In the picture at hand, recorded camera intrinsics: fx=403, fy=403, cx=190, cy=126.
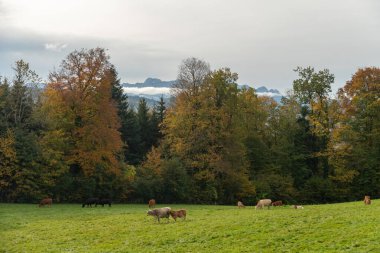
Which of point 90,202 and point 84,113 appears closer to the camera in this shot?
point 90,202

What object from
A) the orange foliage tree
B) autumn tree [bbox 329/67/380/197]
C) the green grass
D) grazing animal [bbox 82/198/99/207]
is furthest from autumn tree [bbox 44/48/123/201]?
autumn tree [bbox 329/67/380/197]

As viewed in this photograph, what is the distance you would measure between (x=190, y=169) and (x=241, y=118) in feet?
36.4

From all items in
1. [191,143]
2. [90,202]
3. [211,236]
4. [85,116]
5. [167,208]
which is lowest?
[90,202]

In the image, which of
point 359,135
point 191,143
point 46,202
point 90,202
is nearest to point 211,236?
point 90,202

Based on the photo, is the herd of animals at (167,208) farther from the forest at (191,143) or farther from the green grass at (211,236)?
the forest at (191,143)

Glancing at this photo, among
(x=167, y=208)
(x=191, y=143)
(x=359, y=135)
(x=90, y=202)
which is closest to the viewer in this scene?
(x=167, y=208)

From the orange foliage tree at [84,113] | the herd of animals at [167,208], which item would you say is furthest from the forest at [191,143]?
the herd of animals at [167,208]

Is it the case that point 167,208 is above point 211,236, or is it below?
above

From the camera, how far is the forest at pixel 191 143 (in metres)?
52.8

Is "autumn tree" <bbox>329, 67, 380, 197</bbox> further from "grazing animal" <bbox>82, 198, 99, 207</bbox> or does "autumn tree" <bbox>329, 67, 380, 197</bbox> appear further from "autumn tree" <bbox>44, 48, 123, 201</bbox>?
"grazing animal" <bbox>82, 198, 99, 207</bbox>

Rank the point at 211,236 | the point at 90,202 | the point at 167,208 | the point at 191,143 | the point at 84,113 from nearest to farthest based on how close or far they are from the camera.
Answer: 1. the point at 211,236
2. the point at 167,208
3. the point at 90,202
4. the point at 84,113
5. the point at 191,143

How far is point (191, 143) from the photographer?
5778 centimetres

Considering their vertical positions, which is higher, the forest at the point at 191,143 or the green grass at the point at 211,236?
the forest at the point at 191,143

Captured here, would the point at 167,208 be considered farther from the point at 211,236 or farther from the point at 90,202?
the point at 90,202
